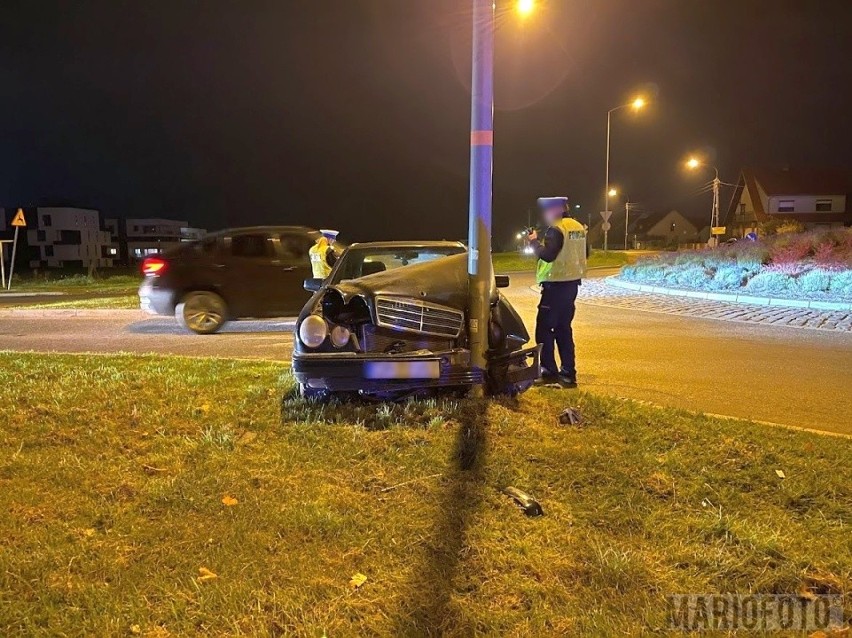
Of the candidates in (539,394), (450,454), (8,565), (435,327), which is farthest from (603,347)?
(8,565)

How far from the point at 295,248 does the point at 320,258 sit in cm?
79

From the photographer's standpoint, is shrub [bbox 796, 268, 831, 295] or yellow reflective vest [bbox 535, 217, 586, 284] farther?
shrub [bbox 796, 268, 831, 295]

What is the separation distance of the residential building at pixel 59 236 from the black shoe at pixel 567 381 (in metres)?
79.9

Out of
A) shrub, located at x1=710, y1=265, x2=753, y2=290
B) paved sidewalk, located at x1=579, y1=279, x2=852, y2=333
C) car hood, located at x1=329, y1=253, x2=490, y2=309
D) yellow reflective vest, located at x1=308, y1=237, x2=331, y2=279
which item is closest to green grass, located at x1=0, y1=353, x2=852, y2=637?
car hood, located at x1=329, y1=253, x2=490, y2=309

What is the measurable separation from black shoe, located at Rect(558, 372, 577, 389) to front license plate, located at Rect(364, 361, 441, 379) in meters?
1.91

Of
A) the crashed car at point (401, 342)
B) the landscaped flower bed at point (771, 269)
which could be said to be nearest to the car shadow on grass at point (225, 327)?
the crashed car at point (401, 342)

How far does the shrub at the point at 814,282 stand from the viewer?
42.8 ft

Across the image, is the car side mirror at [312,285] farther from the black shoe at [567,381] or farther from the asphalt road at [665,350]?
the black shoe at [567,381]

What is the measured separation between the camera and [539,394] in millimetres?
5250

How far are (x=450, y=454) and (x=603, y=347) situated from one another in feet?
16.2

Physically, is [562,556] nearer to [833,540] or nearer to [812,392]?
[833,540]

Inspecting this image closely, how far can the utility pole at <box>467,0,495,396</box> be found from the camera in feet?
15.1

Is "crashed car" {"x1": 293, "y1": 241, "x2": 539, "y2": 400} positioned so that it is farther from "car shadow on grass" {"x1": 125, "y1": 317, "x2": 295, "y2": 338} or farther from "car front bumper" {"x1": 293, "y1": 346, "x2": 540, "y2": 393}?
"car shadow on grass" {"x1": 125, "y1": 317, "x2": 295, "y2": 338}

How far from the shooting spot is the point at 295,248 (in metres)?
10.1
